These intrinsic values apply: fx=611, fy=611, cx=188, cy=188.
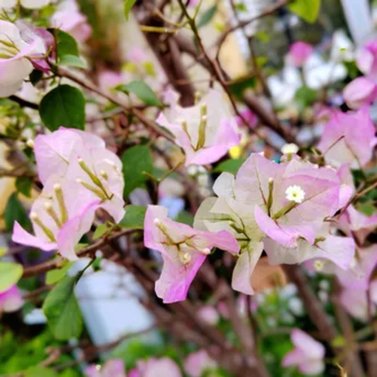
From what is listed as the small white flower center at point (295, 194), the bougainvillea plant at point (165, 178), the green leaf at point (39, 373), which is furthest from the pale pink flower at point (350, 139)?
the green leaf at point (39, 373)

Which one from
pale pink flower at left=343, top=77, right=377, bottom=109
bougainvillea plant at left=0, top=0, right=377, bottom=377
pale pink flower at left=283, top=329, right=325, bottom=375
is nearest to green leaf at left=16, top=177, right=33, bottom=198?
bougainvillea plant at left=0, top=0, right=377, bottom=377

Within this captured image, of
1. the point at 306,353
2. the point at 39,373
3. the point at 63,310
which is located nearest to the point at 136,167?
the point at 63,310

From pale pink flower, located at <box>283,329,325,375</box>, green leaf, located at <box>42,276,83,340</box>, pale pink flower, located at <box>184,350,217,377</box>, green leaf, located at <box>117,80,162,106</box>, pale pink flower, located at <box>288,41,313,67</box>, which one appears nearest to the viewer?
green leaf, located at <box>42,276,83,340</box>

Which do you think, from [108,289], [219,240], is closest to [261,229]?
[219,240]

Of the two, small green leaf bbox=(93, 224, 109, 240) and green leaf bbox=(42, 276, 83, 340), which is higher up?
small green leaf bbox=(93, 224, 109, 240)

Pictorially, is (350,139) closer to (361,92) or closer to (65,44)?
(361,92)

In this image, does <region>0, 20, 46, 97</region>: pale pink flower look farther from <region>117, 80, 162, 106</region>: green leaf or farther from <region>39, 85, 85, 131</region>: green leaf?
<region>117, 80, 162, 106</region>: green leaf
